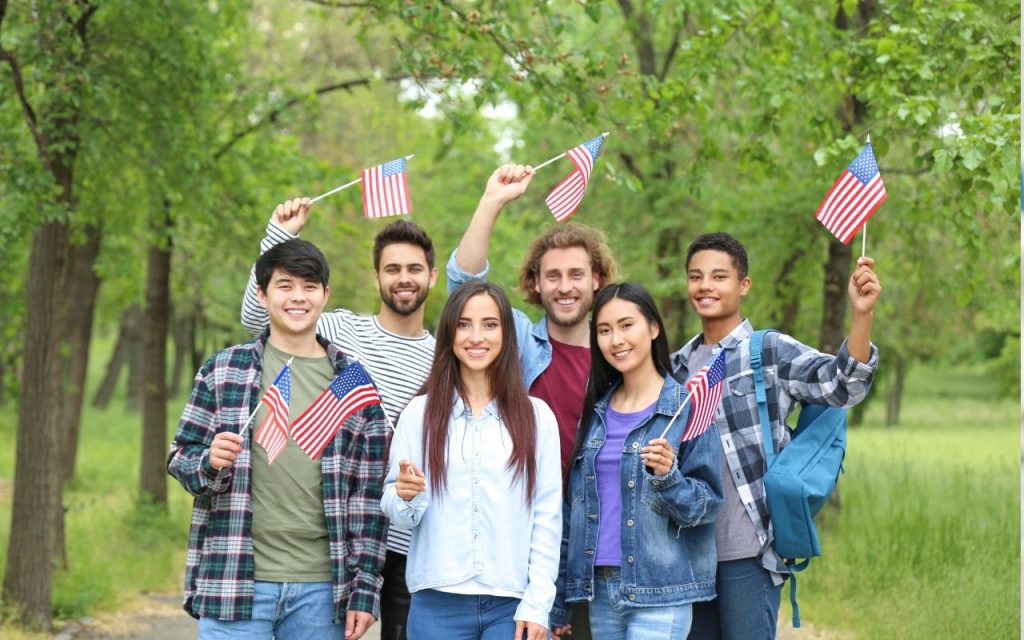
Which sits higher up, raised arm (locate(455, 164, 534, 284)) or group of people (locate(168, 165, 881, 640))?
raised arm (locate(455, 164, 534, 284))

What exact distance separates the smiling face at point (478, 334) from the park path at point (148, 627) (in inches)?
202

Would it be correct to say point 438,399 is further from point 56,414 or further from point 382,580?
point 56,414

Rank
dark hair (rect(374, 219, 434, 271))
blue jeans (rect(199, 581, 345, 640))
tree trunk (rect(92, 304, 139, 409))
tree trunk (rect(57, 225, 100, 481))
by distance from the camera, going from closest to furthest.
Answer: blue jeans (rect(199, 581, 345, 640)), dark hair (rect(374, 219, 434, 271)), tree trunk (rect(57, 225, 100, 481)), tree trunk (rect(92, 304, 139, 409))

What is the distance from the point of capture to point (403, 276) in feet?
16.8

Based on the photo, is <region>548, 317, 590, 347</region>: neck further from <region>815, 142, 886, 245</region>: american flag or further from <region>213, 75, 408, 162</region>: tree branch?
<region>213, 75, 408, 162</region>: tree branch

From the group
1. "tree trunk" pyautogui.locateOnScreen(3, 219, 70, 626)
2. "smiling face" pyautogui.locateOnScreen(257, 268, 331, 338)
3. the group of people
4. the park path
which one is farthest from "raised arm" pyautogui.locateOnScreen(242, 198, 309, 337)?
the park path

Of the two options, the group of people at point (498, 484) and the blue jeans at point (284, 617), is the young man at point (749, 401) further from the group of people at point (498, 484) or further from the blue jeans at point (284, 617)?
the blue jeans at point (284, 617)

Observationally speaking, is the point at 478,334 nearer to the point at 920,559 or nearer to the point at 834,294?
the point at 920,559

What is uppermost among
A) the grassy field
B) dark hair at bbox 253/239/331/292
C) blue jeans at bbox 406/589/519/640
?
dark hair at bbox 253/239/331/292

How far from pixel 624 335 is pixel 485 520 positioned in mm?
829

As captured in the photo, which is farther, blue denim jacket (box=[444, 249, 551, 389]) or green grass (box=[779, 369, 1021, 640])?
green grass (box=[779, 369, 1021, 640])

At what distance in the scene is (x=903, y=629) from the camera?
8102mm

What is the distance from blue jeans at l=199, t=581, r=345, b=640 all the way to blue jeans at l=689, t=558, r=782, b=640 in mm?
1405

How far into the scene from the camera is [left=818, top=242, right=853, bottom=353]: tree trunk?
12602 millimetres
